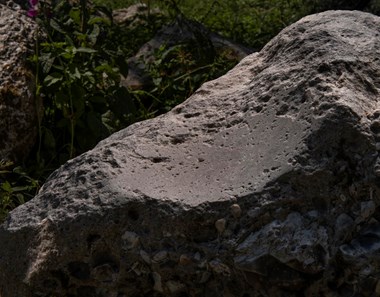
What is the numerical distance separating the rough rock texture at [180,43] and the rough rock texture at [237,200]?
7.82 ft

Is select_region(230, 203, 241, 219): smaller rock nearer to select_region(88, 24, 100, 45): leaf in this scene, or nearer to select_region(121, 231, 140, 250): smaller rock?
select_region(121, 231, 140, 250): smaller rock

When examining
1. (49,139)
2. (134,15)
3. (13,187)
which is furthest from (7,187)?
(134,15)

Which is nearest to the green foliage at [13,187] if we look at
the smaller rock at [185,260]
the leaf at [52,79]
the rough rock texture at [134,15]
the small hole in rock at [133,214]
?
the leaf at [52,79]

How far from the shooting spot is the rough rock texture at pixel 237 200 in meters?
2.76

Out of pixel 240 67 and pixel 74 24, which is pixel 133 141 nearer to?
pixel 240 67

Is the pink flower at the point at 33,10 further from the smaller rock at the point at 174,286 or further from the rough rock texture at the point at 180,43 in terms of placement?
the smaller rock at the point at 174,286

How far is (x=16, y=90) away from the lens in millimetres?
4570

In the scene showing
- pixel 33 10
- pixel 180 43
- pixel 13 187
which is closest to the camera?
pixel 13 187

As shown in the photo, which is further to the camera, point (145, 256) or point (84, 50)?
point (84, 50)

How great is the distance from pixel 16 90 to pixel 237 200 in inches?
81.4

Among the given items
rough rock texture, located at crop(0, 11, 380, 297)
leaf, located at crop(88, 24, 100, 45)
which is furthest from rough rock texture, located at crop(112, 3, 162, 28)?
rough rock texture, located at crop(0, 11, 380, 297)

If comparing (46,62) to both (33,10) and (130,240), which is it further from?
(130,240)

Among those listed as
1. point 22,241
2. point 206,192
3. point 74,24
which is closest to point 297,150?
point 206,192

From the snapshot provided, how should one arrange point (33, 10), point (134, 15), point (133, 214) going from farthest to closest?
point (134, 15) < point (33, 10) < point (133, 214)
